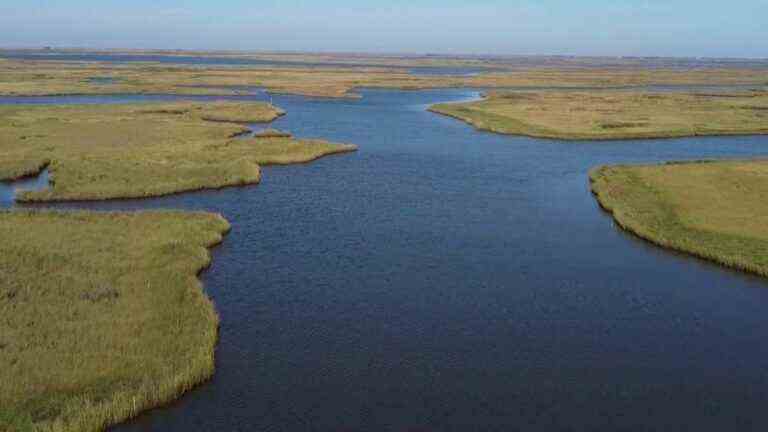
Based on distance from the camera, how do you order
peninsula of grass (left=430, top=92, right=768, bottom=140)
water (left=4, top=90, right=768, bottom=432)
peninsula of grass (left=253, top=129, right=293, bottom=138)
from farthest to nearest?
peninsula of grass (left=430, top=92, right=768, bottom=140), peninsula of grass (left=253, top=129, right=293, bottom=138), water (left=4, top=90, right=768, bottom=432)

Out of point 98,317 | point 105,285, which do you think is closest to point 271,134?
point 105,285

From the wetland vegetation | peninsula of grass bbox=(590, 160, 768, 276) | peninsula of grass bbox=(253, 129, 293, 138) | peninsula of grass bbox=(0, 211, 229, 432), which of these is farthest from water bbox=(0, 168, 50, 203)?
peninsula of grass bbox=(590, 160, 768, 276)

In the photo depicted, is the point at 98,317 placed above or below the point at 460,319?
above

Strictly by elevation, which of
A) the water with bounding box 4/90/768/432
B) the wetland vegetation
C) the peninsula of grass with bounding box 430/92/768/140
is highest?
the wetland vegetation

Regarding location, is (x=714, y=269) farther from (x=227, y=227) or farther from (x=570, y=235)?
(x=227, y=227)

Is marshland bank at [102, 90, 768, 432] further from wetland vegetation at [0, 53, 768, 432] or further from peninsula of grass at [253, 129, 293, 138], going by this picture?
peninsula of grass at [253, 129, 293, 138]

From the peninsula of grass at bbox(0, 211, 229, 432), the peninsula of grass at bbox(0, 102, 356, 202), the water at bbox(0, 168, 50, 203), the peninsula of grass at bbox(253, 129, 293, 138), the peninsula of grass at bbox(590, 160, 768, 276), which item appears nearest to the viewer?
the peninsula of grass at bbox(0, 211, 229, 432)

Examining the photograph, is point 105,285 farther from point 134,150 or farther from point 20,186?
point 134,150
